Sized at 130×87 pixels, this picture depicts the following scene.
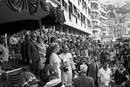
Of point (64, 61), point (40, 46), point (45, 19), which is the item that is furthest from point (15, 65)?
point (45, 19)

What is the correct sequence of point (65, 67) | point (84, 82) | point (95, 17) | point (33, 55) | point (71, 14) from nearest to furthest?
1. point (84, 82)
2. point (33, 55)
3. point (65, 67)
4. point (71, 14)
5. point (95, 17)

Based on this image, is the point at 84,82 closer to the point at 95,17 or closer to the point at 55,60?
the point at 55,60

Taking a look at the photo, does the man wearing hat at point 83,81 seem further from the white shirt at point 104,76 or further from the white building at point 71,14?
the white building at point 71,14

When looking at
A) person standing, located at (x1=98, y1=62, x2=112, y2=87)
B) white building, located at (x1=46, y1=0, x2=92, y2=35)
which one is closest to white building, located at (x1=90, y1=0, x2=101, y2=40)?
white building, located at (x1=46, y1=0, x2=92, y2=35)

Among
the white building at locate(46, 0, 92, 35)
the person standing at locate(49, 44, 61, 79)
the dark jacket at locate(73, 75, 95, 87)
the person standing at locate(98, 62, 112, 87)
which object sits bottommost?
the person standing at locate(98, 62, 112, 87)

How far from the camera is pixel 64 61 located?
10.2m

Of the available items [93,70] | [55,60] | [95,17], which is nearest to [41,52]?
[55,60]

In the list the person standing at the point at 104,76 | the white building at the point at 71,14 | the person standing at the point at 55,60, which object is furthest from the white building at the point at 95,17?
the person standing at the point at 55,60

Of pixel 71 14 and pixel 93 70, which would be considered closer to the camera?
pixel 93 70

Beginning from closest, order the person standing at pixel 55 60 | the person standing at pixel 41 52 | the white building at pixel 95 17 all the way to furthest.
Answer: the person standing at pixel 55 60 → the person standing at pixel 41 52 → the white building at pixel 95 17

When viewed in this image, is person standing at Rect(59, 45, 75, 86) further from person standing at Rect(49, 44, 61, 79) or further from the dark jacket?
the dark jacket

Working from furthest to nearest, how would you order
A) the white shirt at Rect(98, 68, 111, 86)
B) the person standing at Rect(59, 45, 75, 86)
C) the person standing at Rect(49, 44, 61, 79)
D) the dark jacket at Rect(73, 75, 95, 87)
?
the white shirt at Rect(98, 68, 111, 86), the person standing at Rect(59, 45, 75, 86), the person standing at Rect(49, 44, 61, 79), the dark jacket at Rect(73, 75, 95, 87)

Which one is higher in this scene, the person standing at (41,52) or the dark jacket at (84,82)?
the person standing at (41,52)

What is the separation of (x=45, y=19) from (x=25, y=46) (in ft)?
15.6
